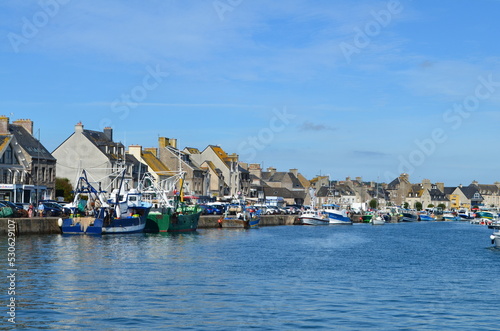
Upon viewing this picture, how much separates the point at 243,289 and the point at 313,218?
88059mm

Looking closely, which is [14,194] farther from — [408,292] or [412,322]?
[412,322]

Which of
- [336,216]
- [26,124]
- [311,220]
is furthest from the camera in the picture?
[336,216]

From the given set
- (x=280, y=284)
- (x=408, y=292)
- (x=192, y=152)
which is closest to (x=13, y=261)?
(x=280, y=284)

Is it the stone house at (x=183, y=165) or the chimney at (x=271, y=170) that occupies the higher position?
the chimney at (x=271, y=170)

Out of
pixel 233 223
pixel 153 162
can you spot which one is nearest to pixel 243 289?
pixel 233 223

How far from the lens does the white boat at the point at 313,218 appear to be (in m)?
121

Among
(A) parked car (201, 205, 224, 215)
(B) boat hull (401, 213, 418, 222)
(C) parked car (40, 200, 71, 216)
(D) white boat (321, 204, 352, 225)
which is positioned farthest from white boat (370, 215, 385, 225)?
(C) parked car (40, 200, 71, 216)

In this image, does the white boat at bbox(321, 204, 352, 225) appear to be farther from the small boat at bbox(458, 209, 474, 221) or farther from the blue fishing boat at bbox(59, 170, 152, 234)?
the small boat at bbox(458, 209, 474, 221)

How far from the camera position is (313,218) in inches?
4796

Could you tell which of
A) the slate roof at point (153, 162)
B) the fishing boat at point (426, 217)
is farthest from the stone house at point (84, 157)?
the fishing boat at point (426, 217)

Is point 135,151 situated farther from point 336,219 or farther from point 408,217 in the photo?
point 408,217

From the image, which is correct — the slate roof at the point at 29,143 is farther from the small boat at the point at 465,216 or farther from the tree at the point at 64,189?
the small boat at the point at 465,216

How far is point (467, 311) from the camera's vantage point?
2989 centimetres

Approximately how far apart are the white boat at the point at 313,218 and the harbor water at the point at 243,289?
210 ft
